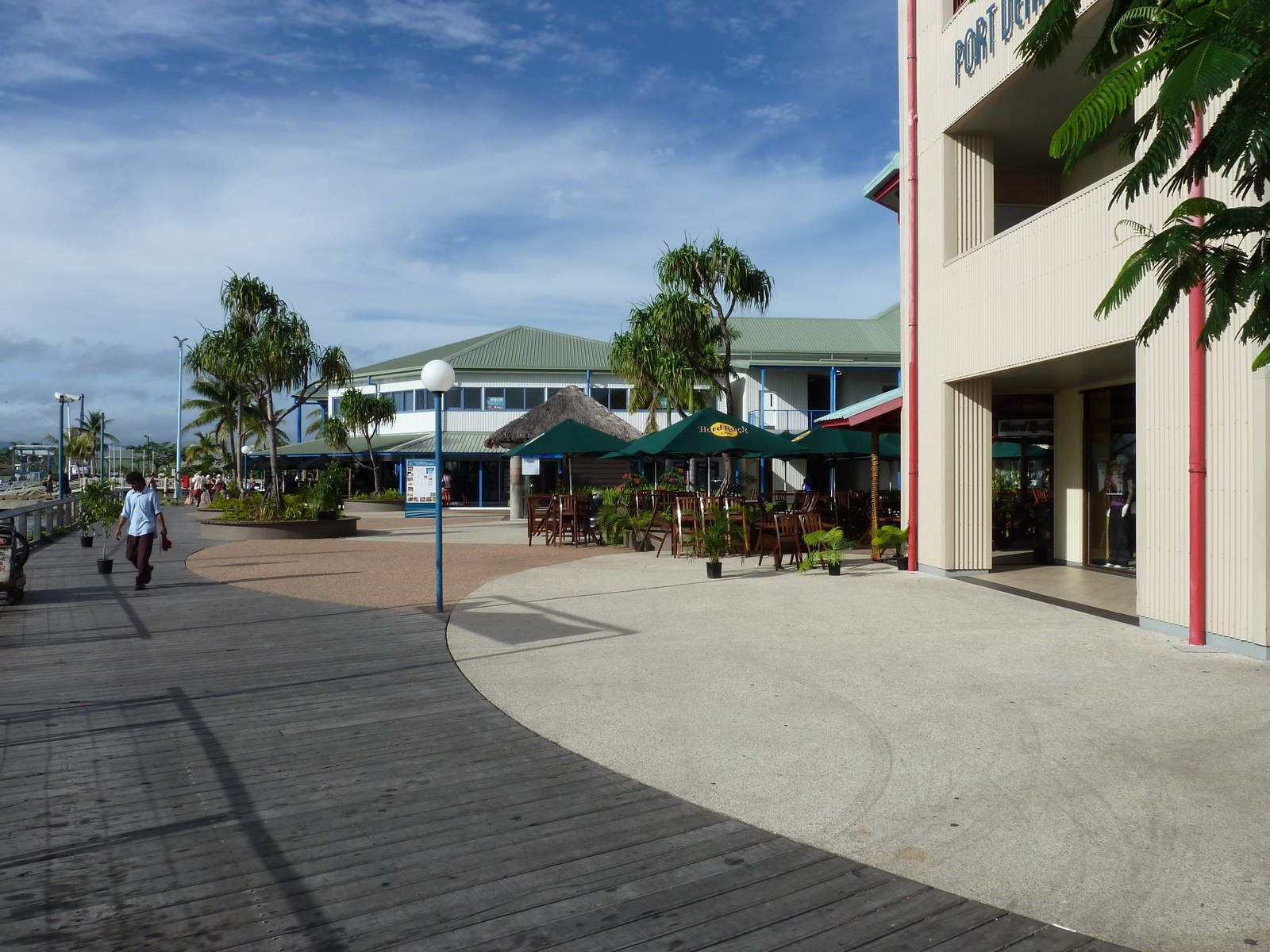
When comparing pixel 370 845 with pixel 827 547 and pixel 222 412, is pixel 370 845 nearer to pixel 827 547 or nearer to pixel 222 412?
pixel 827 547

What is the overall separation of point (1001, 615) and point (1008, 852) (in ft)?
19.1

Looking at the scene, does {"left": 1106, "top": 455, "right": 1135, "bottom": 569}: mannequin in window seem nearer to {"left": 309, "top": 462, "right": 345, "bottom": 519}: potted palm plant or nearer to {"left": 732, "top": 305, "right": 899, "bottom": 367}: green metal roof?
{"left": 309, "top": 462, "right": 345, "bottom": 519}: potted palm plant

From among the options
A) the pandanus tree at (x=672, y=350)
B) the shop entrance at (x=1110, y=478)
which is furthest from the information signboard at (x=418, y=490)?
the shop entrance at (x=1110, y=478)

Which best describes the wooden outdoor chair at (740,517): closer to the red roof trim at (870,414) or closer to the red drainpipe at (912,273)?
the red roof trim at (870,414)

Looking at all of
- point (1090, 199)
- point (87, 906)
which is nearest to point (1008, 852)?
point (87, 906)

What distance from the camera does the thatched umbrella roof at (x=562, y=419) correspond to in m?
→ 25.5

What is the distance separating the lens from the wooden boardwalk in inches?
117

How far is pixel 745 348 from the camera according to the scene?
3534 centimetres

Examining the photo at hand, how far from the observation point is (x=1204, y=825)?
3799mm

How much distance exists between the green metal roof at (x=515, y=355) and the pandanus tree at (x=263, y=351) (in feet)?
55.3

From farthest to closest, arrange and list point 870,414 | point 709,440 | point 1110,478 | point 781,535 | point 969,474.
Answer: point 709,440 → point 870,414 → point 781,535 → point 1110,478 → point 969,474

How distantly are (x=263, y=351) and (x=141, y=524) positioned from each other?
39.5ft

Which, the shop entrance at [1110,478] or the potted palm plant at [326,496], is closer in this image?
the shop entrance at [1110,478]

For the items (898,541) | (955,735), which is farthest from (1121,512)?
(955,735)
